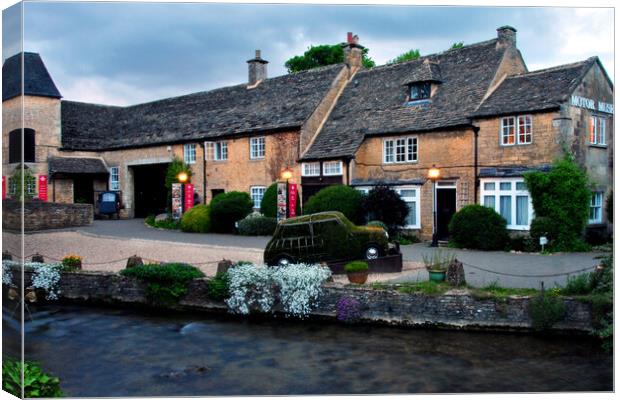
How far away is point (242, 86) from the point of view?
63.1ft

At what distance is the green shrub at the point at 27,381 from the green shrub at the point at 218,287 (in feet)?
18.5

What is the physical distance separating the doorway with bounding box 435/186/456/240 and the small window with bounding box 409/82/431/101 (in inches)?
142

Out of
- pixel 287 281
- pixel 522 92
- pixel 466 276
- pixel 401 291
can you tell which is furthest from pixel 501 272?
pixel 522 92

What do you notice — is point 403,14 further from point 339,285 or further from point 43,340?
point 43,340

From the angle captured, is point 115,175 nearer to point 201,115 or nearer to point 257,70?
point 257,70

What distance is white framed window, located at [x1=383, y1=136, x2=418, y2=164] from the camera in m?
19.5

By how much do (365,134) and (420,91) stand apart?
2353 mm

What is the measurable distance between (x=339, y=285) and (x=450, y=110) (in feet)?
29.9

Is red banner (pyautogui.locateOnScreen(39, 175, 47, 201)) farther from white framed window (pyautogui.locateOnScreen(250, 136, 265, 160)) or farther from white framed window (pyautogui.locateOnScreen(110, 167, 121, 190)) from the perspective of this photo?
white framed window (pyautogui.locateOnScreen(250, 136, 265, 160))

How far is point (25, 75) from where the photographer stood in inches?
292

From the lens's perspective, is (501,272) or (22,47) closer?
(22,47)

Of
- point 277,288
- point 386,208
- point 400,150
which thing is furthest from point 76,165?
point 400,150

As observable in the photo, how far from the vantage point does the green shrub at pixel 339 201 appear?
1717cm

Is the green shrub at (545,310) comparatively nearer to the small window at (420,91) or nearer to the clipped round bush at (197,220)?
the clipped round bush at (197,220)
